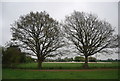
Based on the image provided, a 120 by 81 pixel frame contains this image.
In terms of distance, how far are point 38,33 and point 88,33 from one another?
11.7m

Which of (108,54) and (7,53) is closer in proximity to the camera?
(7,53)

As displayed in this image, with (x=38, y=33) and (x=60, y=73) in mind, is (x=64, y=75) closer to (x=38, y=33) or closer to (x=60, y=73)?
(x=60, y=73)

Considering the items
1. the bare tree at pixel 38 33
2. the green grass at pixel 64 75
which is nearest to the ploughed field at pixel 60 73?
the green grass at pixel 64 75

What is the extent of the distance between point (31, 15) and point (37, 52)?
8739mm

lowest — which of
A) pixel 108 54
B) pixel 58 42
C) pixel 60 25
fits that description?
pixel 108 54

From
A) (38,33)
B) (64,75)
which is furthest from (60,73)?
(38,33)

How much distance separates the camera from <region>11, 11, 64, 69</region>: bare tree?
1405 inches

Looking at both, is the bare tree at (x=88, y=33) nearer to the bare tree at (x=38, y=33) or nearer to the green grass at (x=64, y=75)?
the bare tree at (x=38, y=33)

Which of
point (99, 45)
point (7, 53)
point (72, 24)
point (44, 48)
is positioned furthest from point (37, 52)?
point (99, 45)

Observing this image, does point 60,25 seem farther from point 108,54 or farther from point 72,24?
point 108,54

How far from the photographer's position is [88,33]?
36562 mm

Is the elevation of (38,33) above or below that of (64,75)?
above

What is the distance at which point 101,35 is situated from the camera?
36.5m

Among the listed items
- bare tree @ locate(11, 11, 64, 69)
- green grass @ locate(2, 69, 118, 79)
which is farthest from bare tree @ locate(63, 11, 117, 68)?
green grass @ locate(2, 69, 118, 79)
